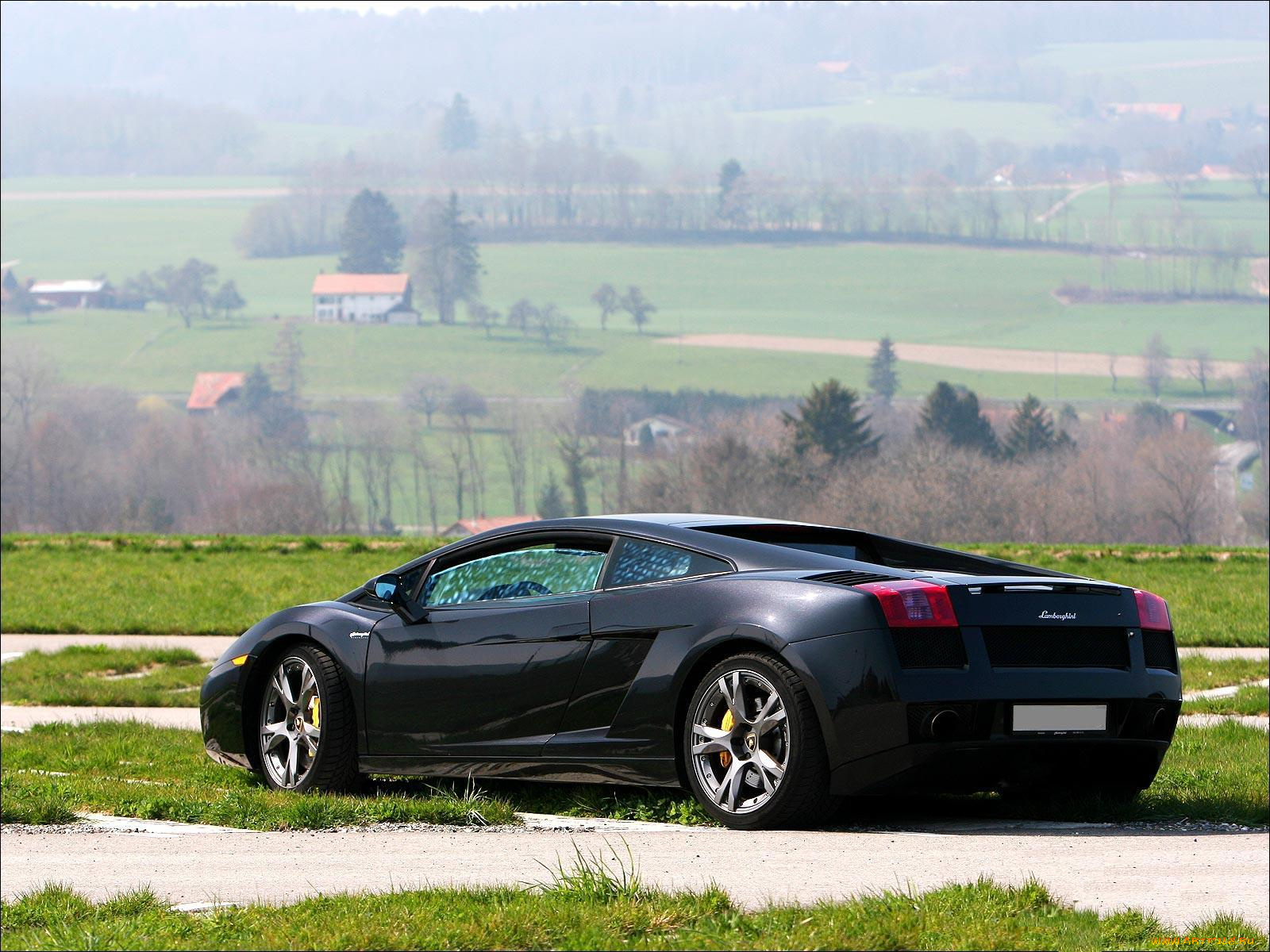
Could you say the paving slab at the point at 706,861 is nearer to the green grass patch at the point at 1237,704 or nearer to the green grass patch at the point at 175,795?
the green grass patch at the point at 175,795

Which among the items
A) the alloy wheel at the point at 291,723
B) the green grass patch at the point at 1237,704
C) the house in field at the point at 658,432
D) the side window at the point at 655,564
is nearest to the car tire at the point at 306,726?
the alloy wheel at the point at 291,723

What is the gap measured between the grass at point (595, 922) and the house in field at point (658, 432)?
17279 cm

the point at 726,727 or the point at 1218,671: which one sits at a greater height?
the point at 726,727

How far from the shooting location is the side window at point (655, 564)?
6922 millimetres

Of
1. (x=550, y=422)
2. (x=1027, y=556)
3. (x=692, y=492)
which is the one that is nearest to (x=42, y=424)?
(x=550, y=422)

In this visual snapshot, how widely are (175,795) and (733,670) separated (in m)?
2.89

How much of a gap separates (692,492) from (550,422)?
220 feet

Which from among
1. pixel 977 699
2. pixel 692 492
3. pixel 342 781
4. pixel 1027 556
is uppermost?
pixel 977 699

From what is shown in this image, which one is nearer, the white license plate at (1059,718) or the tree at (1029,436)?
the white license plate at (1059,718)

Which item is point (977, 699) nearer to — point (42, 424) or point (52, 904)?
point (52, 904)

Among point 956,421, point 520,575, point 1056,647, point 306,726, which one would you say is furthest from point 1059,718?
point 956,421

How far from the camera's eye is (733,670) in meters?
6.54

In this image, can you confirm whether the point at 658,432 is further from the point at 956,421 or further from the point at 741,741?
the point at 741,741

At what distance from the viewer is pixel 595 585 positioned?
23.4 ft
